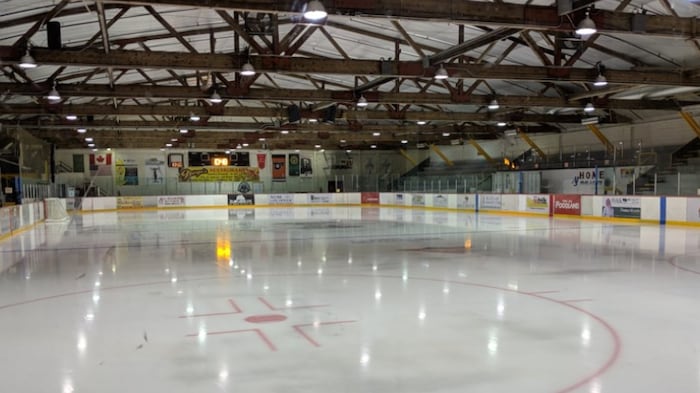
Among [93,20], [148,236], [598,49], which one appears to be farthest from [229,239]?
[598,49]

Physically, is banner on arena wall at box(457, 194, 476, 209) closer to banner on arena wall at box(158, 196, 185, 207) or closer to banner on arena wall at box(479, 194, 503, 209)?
banner on arena wall at box(479, 194, 503, 209)

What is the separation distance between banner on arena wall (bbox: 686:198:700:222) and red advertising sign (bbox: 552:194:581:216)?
517cm

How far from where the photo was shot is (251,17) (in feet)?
47.8

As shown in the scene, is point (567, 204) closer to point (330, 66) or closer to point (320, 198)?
point (330, 66)

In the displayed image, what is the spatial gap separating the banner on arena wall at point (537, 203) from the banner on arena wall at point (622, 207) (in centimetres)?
346

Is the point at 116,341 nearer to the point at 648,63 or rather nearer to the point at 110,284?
the point at 110,284

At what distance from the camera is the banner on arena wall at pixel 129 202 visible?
139ft

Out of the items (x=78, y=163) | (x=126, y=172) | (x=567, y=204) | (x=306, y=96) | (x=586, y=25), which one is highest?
(x=306, y=96)

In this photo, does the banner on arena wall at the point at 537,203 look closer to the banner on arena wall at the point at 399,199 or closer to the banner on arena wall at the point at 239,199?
the banner on arena wall at the point at 399,199

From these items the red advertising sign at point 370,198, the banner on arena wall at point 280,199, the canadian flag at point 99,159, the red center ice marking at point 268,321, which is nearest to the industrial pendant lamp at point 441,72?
the red center ice marking at point 268,321

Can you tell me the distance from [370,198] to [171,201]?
15868 mm

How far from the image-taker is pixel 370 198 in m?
46.0

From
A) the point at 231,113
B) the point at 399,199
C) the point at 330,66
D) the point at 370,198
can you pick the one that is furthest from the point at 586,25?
the point at 370,198

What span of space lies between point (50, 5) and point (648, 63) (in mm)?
18637
